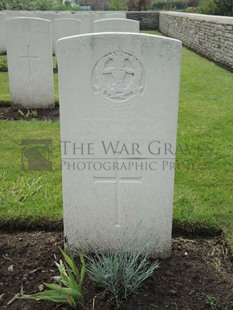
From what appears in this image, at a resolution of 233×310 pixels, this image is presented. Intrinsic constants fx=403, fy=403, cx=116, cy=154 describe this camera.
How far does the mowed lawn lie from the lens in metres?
3.21

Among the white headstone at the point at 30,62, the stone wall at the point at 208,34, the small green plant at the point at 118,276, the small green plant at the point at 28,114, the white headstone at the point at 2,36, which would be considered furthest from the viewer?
the white headstone at the point at 2,36

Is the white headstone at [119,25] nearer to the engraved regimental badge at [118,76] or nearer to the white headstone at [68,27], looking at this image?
the white headstone at [68,27]

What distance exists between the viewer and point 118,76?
229 centimetres

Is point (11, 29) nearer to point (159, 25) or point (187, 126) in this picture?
point (187, 126)

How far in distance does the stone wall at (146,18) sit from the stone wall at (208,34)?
4.90 meters

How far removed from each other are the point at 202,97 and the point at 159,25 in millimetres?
16058

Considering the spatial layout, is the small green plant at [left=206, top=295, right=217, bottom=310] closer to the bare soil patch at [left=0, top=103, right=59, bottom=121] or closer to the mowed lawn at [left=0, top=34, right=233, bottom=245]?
the mowed lawn at [left=0, top=34, right=233, bottom=245]

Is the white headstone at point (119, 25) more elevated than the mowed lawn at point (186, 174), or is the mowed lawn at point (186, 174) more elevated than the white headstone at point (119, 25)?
the white headstone at point (119, 25)

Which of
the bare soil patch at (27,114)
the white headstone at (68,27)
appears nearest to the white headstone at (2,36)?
the white headstone at (68,27)

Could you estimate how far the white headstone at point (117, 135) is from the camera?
225cm

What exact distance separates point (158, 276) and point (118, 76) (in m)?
1.27

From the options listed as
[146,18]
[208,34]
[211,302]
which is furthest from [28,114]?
[146,18]

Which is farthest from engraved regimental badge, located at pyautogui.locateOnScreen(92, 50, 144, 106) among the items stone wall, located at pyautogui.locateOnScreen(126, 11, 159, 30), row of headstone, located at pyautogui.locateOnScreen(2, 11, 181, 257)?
stone wall, located at pyautogui.locateOnScreen(126, 11, 159, 30)

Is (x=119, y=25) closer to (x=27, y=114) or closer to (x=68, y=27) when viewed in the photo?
(x=68, y=27)
